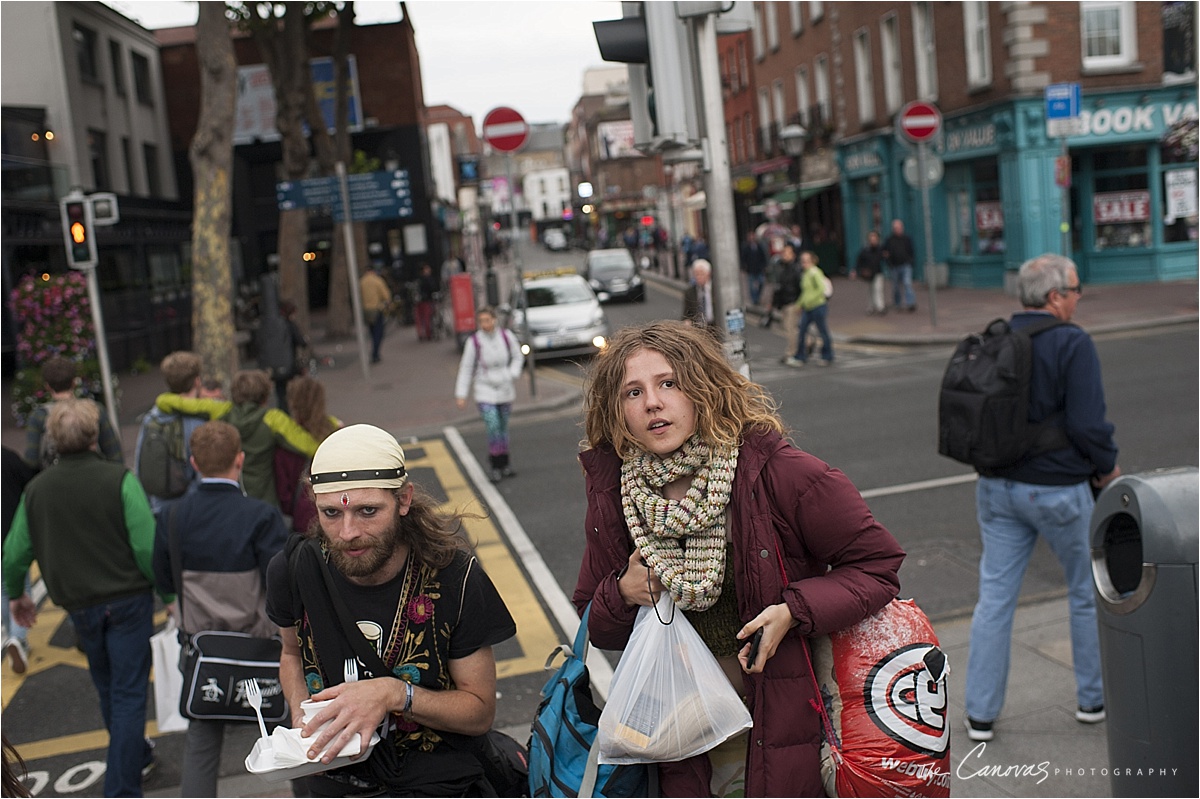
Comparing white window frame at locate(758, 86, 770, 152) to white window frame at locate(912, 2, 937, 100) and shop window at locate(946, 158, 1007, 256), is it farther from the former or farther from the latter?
shop window at locate(946, 158, 1007, 256)

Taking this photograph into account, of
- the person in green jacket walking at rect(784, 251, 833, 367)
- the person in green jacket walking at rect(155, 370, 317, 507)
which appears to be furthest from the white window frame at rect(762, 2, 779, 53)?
the person in green jacket walking at rect(155, 370, 317, 507)

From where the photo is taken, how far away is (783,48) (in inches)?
1559

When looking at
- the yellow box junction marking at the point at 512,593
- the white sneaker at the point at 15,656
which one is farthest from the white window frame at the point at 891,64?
the white sneaker at the point at 15,656

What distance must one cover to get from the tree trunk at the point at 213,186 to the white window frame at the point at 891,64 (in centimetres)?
1915

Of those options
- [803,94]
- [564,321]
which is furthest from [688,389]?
[803,94]

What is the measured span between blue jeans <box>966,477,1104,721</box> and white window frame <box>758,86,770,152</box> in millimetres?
38947

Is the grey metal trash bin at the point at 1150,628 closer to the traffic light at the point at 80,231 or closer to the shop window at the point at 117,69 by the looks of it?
the traffic light at the point at 80,231

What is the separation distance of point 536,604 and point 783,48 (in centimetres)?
3606

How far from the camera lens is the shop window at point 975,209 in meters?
25.4

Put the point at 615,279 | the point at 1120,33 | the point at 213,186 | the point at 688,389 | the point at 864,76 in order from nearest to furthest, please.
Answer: the point at 688,389 → the point at 213,186 → the point at 1120,33 → the point at 615,279 → the point at 864,76

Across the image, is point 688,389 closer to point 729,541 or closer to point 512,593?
point 729,541

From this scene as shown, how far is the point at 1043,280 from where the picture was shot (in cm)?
455

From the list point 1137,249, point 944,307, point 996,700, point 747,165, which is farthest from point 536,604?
point 747,165

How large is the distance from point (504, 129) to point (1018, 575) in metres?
12.1
